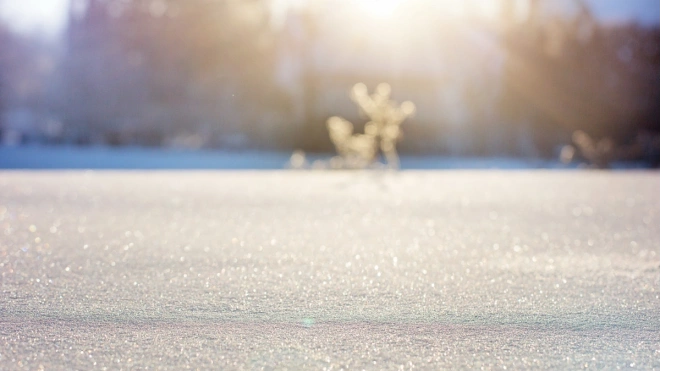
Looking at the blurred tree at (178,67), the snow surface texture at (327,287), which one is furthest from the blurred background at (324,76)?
the snow surface texture at (327,287)

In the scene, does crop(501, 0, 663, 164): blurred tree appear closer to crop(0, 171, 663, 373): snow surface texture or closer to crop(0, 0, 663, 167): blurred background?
crop(0, 0, 663, 167): blurred background

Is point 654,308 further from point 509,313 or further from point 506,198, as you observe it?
point 506,198

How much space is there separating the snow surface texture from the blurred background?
9.62 meters

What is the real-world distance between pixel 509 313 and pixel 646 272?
3.36ft

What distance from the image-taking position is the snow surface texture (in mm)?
1809

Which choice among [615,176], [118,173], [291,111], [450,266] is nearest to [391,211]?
[450,266]

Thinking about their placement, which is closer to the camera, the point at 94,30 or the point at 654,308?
the point at 654,308

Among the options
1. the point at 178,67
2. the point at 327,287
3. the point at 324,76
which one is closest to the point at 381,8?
the point at 324,76

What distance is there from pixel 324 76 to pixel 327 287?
1345 centimetres

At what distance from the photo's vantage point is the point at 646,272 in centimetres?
298

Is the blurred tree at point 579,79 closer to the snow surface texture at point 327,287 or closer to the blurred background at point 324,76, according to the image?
the blurred background at point 324,76

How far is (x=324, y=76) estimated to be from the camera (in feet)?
51.8

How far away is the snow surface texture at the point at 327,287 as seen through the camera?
1.81 meters

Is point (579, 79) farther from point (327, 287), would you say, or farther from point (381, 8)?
point (327, 287)
